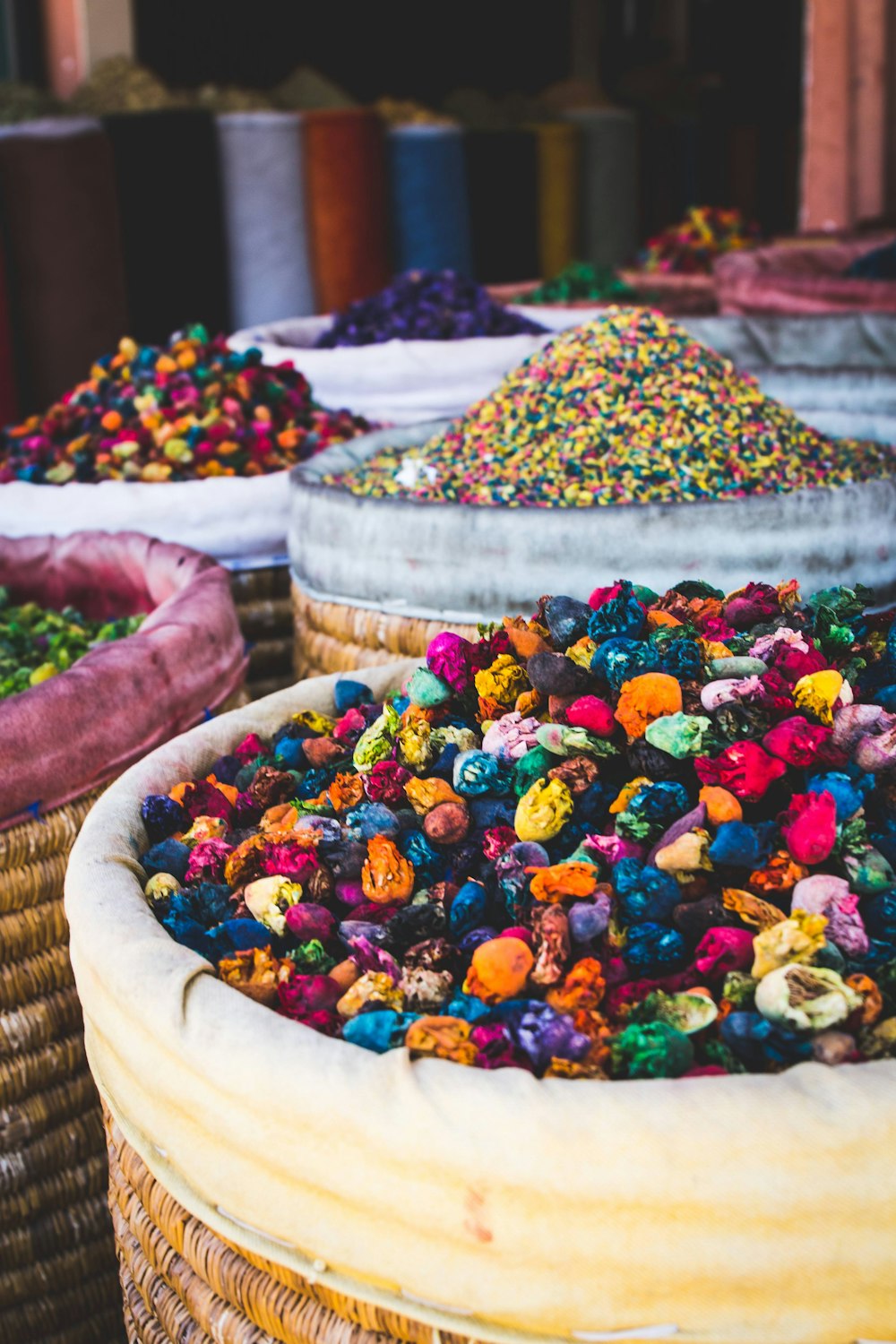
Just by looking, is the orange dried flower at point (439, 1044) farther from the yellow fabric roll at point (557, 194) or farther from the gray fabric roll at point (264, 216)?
the yellow fabric roll at point (557, 194)

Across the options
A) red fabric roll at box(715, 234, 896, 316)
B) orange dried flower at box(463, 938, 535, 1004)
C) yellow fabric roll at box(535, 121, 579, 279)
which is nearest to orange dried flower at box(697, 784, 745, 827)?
orange dried flower at box(463, 938, 535, 1004)

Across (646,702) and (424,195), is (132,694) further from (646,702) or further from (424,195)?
(424,195)

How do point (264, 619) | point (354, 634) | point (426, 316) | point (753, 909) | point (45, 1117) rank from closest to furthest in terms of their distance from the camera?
point (753, 909) < point (45, 1117) < point (354, 634) < point (264, 619) < point (426, 316)

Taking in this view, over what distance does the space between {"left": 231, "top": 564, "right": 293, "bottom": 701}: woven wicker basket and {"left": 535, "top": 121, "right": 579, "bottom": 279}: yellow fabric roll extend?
260 centimetres

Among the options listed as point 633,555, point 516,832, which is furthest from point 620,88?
point 516,832

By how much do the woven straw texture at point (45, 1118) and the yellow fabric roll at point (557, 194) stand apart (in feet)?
10.3

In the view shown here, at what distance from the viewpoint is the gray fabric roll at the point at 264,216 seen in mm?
2668

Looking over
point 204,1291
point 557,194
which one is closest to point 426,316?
point 204,1291

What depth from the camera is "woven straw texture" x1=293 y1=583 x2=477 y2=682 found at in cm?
100

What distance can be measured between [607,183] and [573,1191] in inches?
150

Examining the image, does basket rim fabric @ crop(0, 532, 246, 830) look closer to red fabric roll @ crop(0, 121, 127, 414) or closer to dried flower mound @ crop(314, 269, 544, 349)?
dried flower mound @ crop(314, 269, 544, 349)

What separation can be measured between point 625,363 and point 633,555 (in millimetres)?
303

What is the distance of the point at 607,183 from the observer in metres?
3.80

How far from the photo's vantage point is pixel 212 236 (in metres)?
2.65
